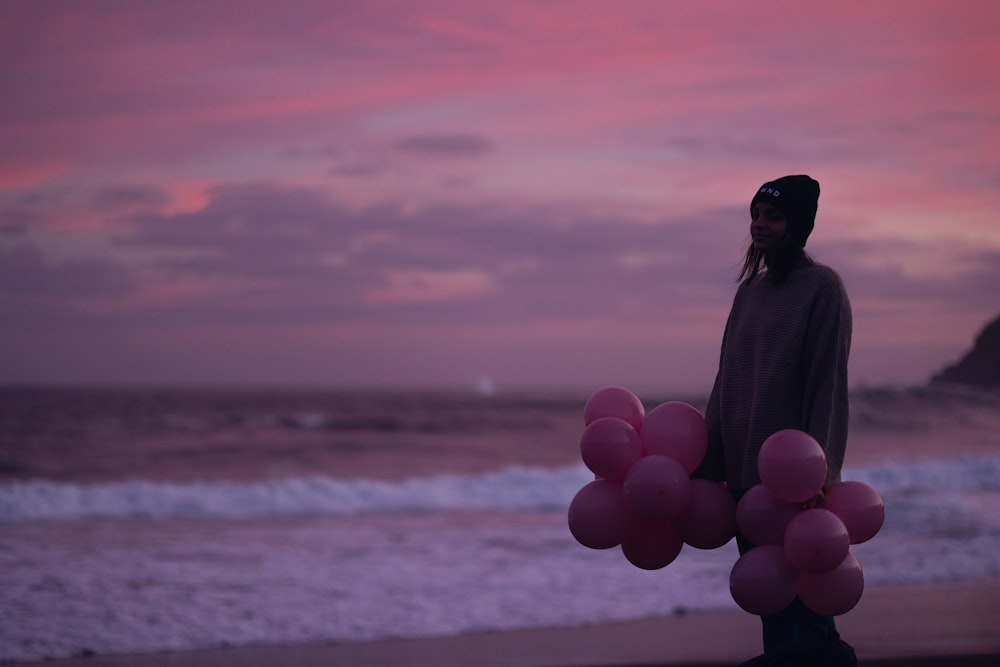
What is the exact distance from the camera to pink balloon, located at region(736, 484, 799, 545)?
262 centimetres

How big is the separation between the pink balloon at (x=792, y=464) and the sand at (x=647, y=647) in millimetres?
2962

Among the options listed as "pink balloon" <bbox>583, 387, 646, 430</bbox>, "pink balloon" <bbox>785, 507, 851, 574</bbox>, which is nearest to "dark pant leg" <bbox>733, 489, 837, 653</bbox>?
"pink balloon" <bbox>785, 507, 851, 574</bbox>

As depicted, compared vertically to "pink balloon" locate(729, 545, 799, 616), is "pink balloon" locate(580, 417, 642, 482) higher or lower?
higher

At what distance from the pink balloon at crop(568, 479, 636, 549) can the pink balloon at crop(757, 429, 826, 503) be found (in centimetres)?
51

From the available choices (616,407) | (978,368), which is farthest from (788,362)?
(978,368)

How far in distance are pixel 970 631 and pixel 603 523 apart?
13.2ft

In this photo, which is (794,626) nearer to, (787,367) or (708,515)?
(708,515)

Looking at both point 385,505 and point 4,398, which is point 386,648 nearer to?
point 385,505

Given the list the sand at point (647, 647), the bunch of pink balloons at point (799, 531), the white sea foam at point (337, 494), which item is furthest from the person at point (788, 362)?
the white sea foam at point (337, 494)

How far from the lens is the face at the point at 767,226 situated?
2.76m

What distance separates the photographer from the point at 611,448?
2926mm

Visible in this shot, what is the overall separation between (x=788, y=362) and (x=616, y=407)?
→ 65 cm

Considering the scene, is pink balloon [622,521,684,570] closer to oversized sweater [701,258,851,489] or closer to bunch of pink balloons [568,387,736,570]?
bunch of pink balloons [568,387,736,570]

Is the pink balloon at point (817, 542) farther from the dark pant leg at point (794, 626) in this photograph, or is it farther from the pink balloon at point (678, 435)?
the pink balloon at point (678, 435)
